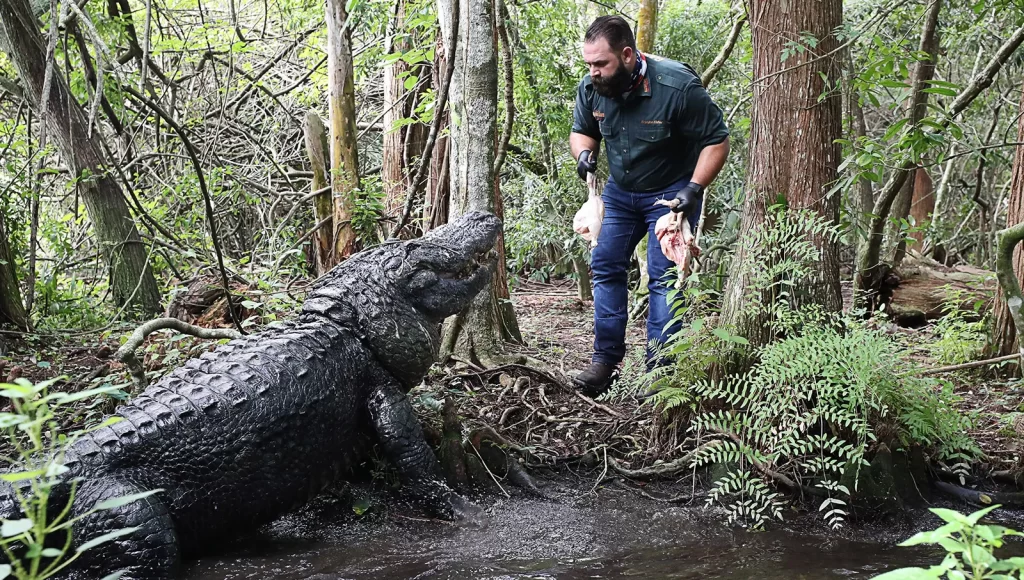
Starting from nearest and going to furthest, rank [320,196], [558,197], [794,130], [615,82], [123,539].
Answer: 1. [123,539]
2. [794,130]
3. [615,82]
4. [320,196]
5. [558,197]

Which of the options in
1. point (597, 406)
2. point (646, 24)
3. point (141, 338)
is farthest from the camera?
point (646, 24)

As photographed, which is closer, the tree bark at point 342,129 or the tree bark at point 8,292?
the tree bark at point 8,292

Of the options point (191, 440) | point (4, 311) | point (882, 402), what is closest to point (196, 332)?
point (191, 440)

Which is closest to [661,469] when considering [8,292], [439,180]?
[439,180]

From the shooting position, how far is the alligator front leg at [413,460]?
11.0ft

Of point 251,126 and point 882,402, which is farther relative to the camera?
point 251,126

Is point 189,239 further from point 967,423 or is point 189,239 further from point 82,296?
point 967,423

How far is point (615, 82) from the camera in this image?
14.0ft

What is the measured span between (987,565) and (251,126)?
930 centimetres

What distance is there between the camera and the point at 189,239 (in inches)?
270

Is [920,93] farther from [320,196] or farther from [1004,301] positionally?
[320,196]

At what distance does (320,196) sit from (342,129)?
86 centimetres

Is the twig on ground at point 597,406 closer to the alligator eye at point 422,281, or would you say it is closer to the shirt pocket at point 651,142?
the alligator eye at point 422,281

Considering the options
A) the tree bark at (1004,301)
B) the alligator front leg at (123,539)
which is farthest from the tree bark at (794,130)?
the alligator front leg at (123,539)
